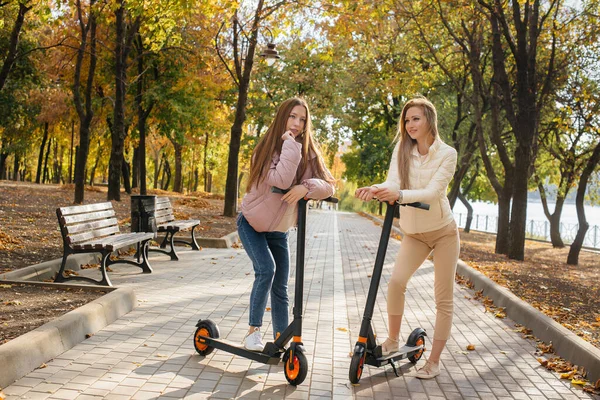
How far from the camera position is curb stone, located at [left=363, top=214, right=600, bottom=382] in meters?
5.25

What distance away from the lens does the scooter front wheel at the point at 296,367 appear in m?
4.50

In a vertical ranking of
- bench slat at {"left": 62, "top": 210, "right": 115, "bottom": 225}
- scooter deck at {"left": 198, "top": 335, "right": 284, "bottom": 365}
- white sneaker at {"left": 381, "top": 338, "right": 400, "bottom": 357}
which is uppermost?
bench slat at {"left": 62, "top": 210, "right": 115, "bottom": 225}

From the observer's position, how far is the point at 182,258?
11352mm

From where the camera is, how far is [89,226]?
27.1 feet

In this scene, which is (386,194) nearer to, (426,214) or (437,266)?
(426,214)

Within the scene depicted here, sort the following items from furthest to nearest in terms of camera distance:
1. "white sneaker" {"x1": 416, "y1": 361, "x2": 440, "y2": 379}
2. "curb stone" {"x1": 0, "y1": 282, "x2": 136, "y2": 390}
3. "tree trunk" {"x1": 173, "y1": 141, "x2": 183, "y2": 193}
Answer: "tree trunk" {"x1": 173, "y1": 141, "x2": 183, "y2": 193}, "white sneaker" {"x1": 416, "y1": 361, "x2": 440, "y2": 379}, "curb stone" {"x1": 0, "y1": 282, "x2": 136, "y2": 390}

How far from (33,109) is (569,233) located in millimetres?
26898

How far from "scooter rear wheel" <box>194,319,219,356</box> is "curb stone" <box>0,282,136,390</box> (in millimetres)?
975

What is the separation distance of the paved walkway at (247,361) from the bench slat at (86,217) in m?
0.84

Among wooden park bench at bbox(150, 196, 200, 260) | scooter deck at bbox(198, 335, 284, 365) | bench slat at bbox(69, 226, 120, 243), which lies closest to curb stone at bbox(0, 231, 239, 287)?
bench slat at bbox(69, 226, 120, 243)

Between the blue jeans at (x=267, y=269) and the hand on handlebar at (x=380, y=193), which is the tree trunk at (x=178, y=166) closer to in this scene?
the blue jeans at (x=267, y=269)

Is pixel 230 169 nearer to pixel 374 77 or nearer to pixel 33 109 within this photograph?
pixel 374 77

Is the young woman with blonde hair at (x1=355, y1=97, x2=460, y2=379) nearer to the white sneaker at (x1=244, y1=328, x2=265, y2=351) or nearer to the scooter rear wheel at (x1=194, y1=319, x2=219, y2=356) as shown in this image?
the white sneaker at (x1=244, y1=328, x2=265, y2=351)

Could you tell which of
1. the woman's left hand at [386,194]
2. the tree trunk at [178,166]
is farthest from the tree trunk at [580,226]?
the tree trunk at [178,166]
